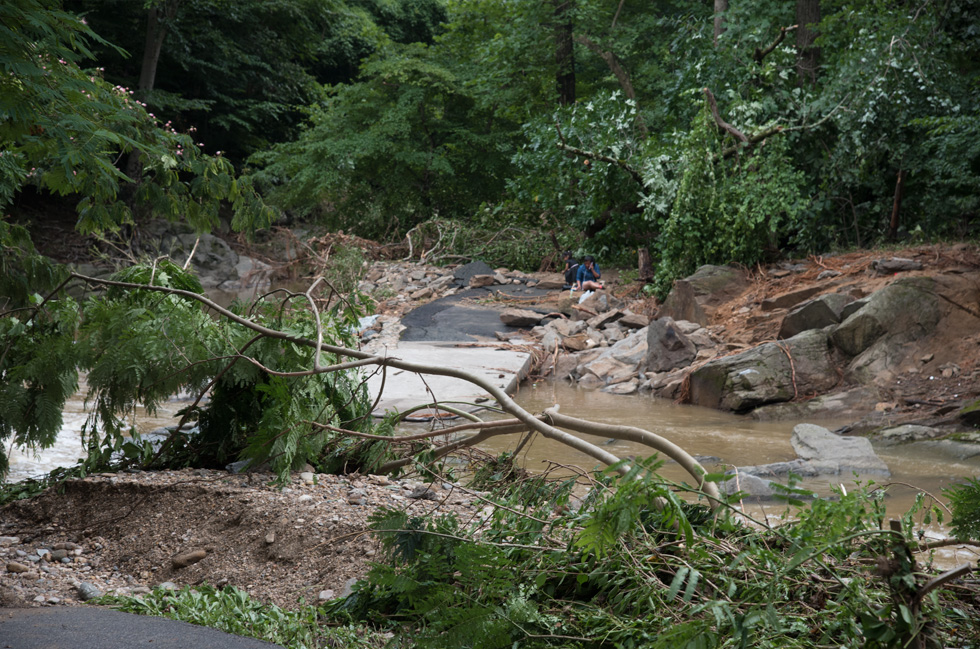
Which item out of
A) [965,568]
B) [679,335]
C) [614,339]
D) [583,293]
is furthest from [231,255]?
[965,568]

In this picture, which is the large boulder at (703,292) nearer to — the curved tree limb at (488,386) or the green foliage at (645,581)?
the curved tree limb at (488,386)

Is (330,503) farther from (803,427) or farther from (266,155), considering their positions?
(266,155)

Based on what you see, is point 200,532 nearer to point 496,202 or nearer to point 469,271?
point 469,271

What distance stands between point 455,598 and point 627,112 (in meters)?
12.2

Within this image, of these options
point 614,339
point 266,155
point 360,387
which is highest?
point 266,155

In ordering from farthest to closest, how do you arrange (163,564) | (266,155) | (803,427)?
(266,155)
(803,427)
(163,564)

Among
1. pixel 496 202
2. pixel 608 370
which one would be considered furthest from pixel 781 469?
pixel 496 202

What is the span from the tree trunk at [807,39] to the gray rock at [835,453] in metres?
9.17

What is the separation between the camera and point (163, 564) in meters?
3.26

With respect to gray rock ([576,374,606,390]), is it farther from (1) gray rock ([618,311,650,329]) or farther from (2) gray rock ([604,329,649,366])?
(1) gray rock ([618,311,650,329])

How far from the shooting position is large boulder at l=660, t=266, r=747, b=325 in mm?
9820

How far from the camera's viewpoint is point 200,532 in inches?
134

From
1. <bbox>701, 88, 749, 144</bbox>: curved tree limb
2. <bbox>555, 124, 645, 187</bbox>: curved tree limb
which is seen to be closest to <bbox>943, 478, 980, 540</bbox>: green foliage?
<bbox>701, 88, 749, 144</bbox>: curved tree limb

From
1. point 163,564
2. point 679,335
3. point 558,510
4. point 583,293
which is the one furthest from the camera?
point 583,293
